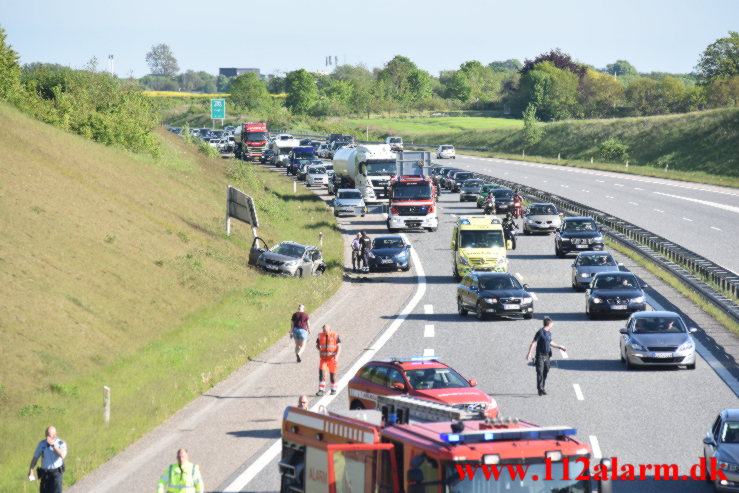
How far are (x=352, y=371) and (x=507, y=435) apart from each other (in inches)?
653

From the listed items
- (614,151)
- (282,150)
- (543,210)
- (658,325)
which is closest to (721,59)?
(614,151)

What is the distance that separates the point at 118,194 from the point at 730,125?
7910 centimetres

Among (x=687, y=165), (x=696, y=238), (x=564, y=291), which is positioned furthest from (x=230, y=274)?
(x=687, y=165)

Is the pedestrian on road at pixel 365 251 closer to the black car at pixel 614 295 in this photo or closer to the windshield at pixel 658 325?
the black car at pixel 614 295

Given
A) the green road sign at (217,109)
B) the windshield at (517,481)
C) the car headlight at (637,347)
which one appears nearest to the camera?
the windshield at (517,481)

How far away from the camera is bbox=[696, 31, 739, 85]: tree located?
17612 cm

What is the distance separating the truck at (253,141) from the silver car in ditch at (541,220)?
5228 centimetres

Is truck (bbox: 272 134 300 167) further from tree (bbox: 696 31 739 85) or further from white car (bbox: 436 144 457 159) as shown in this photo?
tree (bbox: 696 31 739 85)

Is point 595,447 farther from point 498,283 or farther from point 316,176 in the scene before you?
point 316,176

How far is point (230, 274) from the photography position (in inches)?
1815

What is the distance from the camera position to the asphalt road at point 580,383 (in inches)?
808

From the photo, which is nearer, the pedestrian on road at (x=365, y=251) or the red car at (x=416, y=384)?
the red car at (x=416, y=384)

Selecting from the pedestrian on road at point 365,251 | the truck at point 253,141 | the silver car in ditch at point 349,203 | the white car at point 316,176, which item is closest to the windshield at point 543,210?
the silver car in ditch at point 349,203

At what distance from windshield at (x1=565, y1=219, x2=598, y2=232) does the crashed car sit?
11706mm
